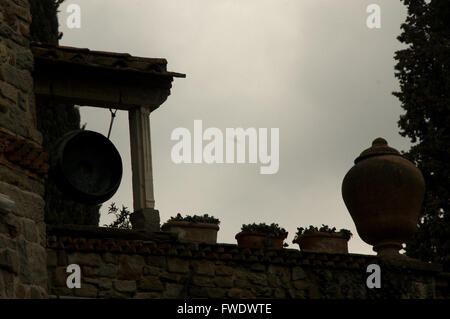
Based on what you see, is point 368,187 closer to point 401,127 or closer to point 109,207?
point 401,127

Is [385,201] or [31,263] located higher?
[385,201]

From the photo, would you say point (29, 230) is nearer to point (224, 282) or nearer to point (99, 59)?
point (224, 282)

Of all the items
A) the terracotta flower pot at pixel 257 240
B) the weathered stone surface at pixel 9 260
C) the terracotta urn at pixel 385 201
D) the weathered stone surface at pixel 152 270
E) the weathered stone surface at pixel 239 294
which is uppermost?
the terracotta urn at pixel 385 201

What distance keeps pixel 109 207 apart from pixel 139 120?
Result: 9.68 metres

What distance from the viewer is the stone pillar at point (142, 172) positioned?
1280 centimetres

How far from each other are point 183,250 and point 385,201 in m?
3.00

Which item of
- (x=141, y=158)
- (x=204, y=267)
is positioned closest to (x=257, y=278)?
(x=204, y=267)

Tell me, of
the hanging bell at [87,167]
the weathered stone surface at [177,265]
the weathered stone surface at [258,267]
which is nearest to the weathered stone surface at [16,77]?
the hanging bell at [87,167]

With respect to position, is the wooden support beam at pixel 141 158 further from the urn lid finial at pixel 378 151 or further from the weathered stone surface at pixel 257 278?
the urn lid finial at pixel 378 151

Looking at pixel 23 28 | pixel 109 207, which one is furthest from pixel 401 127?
pixel 23 28

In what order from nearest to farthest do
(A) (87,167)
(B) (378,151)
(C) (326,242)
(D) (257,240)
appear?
1. (A) (87,167)
2. (D) (257,240)
3. (C) (326,242)
4. (B) (378,151)

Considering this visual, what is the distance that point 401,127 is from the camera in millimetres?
20859

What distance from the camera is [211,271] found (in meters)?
12.7

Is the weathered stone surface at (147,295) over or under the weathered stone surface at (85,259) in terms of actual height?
under
